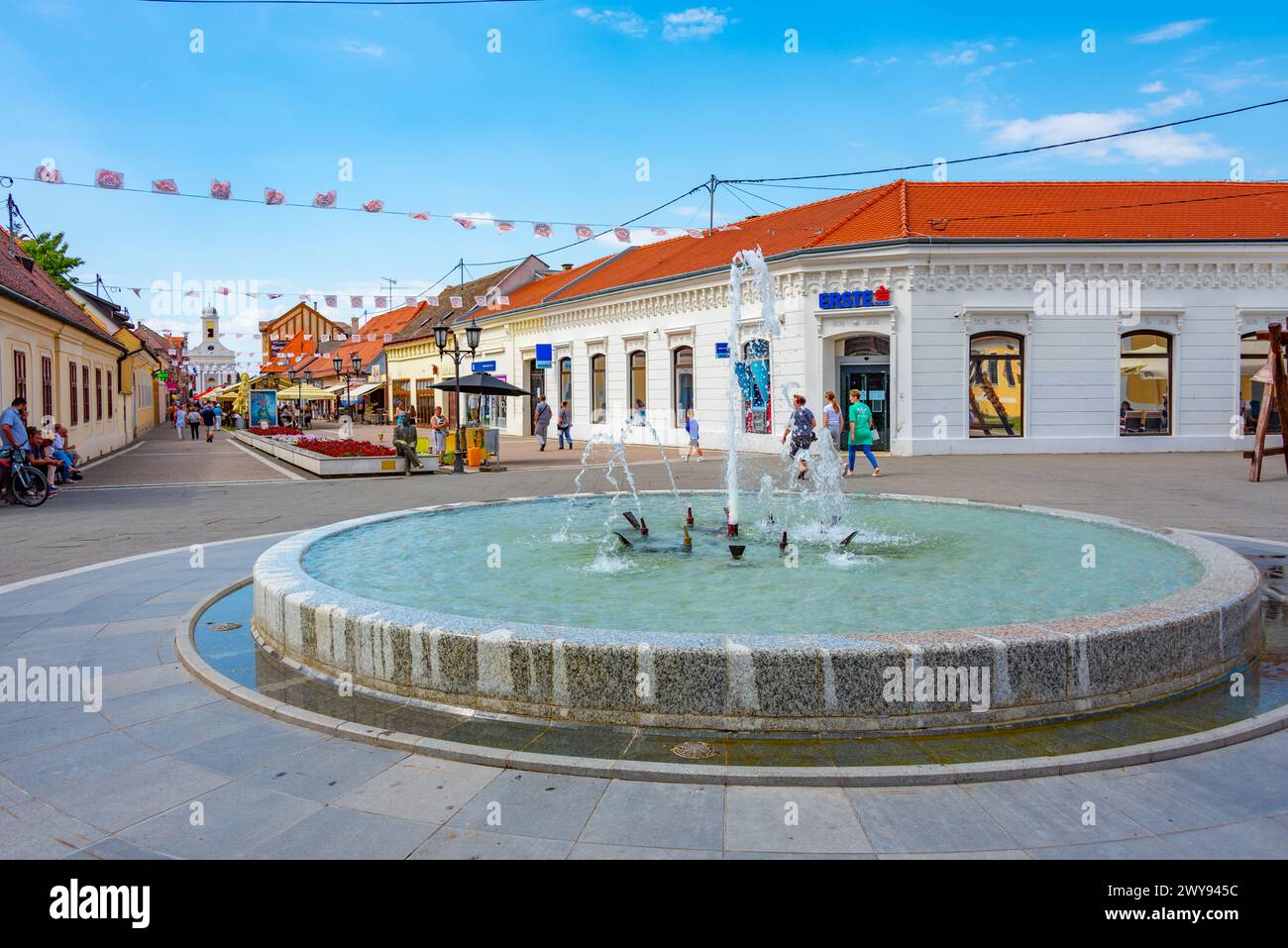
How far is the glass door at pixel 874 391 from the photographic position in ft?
88.2

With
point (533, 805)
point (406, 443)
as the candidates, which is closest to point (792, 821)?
point (533, 805)

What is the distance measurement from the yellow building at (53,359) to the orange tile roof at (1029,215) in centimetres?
1920

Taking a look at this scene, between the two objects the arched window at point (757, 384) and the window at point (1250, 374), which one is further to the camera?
the arched window at point (757, 384)

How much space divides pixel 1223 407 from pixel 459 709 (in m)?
28.5

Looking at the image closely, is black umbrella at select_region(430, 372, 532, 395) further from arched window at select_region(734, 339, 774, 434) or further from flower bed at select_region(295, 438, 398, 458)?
arched window at select_region(734, 339, 774, 434)

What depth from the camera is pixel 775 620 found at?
6203 millimetres

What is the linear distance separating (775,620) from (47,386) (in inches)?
1010

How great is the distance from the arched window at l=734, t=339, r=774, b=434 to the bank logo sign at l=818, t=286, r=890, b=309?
2.73 metres

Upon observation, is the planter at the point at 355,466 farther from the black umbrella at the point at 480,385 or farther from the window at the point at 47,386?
the window at the point at 47,386

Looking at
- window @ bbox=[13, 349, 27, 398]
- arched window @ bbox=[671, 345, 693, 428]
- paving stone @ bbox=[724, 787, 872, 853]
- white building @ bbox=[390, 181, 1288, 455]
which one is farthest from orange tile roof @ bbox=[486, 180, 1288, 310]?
paving stone @ bbox=[724, 787, 872, 853]

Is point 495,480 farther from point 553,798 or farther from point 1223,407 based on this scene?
point 1223,407

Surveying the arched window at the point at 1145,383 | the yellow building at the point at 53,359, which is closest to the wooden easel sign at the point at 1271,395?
the arched window at the point at 1145,383

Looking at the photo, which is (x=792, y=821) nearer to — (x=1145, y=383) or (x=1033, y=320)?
(x=1033, y=320)
